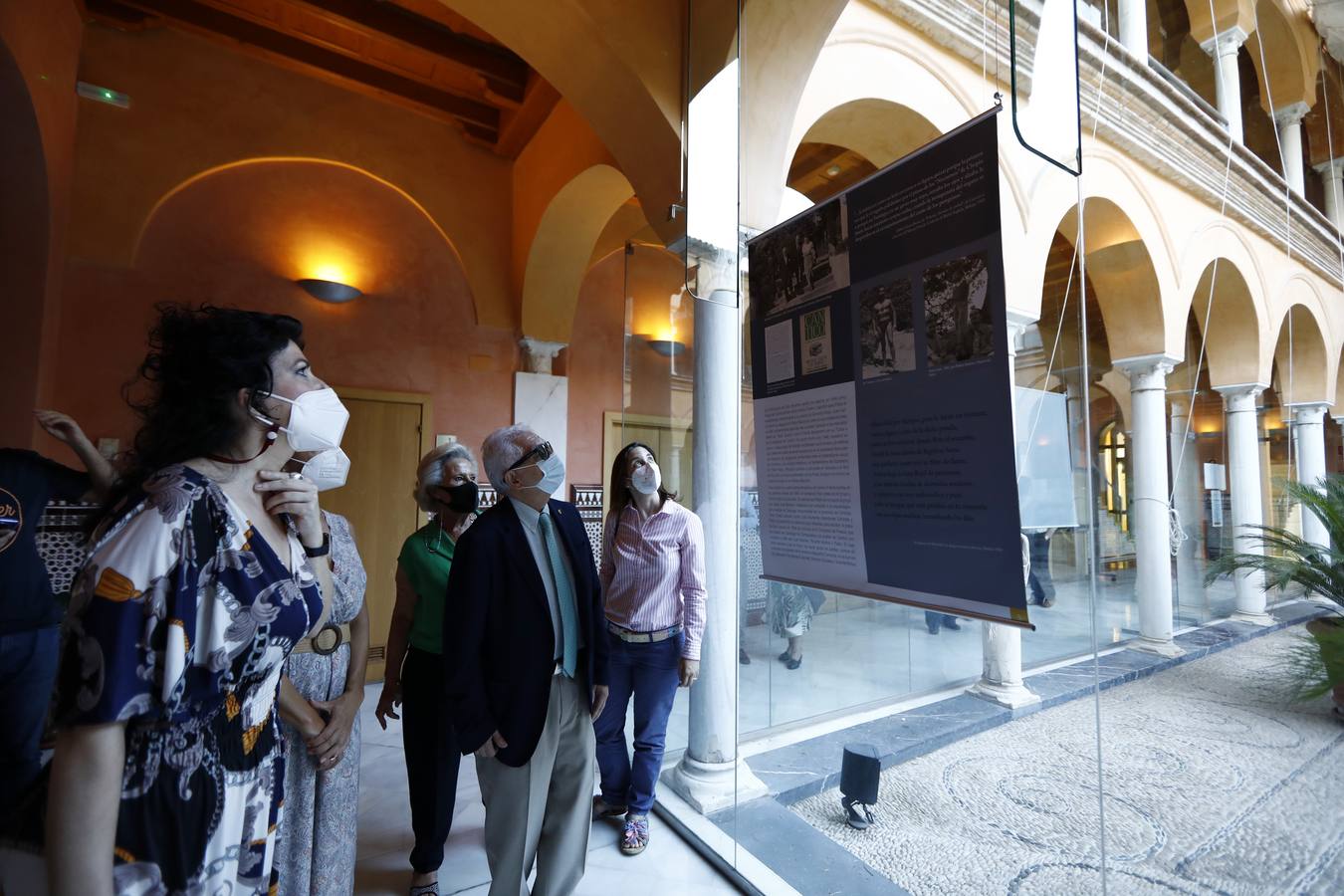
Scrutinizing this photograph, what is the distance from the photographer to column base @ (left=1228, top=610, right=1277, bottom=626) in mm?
1254

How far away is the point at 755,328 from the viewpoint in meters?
1.72

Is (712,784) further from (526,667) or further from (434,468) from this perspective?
(434,468)

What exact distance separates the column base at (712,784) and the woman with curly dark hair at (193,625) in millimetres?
1740

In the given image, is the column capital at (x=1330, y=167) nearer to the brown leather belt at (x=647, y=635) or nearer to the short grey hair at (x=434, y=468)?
the brown leather belt at (x=647, y=635)

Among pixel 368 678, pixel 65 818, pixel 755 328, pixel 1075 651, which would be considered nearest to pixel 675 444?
pixel 755 328

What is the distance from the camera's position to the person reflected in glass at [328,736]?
1.45 meters

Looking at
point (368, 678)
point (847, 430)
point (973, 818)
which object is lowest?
point (368, 678)

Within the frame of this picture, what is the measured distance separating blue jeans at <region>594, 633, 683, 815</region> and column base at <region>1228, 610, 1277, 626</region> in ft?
5.65

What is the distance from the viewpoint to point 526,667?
175cm

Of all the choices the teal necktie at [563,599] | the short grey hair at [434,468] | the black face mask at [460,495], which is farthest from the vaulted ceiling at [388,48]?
the teal necktie at [563,599]

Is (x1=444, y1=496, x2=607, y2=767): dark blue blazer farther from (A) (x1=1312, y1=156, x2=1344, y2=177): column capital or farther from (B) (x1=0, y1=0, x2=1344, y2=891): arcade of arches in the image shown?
(A) (x1=1312, y1=156, x2=1344, y2=177): column capital

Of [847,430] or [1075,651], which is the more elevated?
[847,430]

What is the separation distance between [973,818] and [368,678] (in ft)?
13.5

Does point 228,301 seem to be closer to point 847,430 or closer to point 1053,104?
point 847,430
